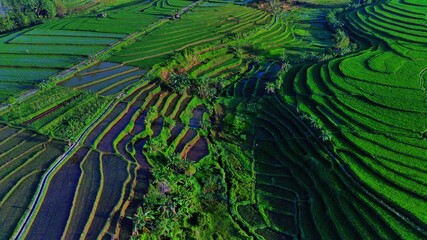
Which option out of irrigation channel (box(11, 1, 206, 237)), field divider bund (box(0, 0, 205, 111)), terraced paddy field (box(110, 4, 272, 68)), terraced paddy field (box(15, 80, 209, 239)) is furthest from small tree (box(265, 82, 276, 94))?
field divider bund (box(0, 0, 205, 111))

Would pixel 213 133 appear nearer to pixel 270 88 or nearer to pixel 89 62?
pixel 270 88

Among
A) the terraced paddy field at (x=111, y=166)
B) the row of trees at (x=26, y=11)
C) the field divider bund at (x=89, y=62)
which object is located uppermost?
the row of trees at (x=26, y=11)

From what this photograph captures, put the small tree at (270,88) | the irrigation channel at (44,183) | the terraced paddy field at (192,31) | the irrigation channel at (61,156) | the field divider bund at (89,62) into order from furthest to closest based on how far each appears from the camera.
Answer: the terraced paddy field at (192,31), the small tree at (270,88), the field divider bund at (89,62), the irrigation channel at (61,156), the irrigation channel at (44,183)

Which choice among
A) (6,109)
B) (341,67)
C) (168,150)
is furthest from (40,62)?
(341,67)

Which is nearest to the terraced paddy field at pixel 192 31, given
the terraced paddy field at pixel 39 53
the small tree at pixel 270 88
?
the terraced paddy field at pixel 39 53

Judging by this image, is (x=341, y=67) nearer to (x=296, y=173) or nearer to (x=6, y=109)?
(x=296, y=173)

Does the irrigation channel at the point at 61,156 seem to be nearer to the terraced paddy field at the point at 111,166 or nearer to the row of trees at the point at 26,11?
the terraced paddy field at the point at 111,166

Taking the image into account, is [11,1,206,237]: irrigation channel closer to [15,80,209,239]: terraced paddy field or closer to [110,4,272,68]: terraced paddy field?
[15,80,209,239]: terraced paddy field
